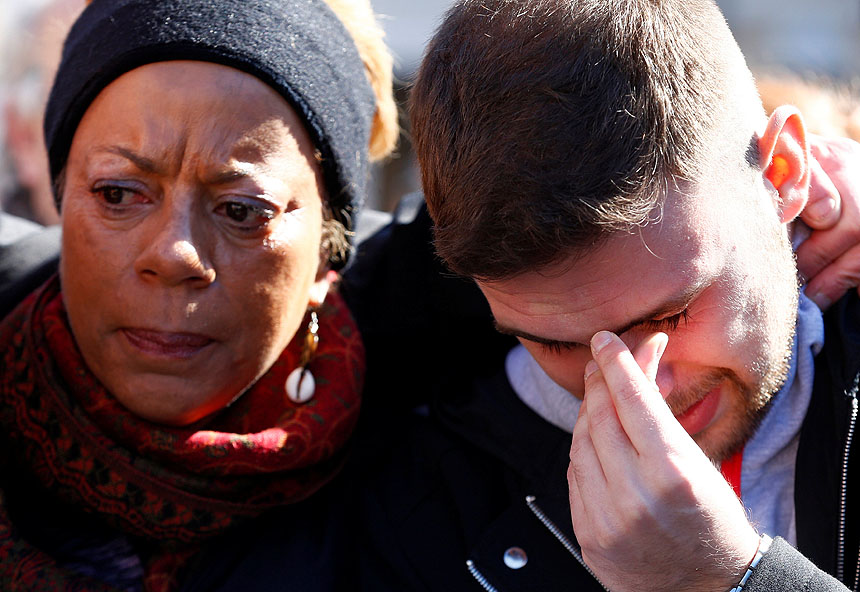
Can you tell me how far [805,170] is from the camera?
203cm

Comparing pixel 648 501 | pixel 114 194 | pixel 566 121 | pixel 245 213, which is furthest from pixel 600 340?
pixel 114 194

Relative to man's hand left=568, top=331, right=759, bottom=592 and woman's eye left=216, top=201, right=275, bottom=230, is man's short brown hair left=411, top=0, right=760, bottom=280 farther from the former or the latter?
woman's eye left=216, top=201, right=275, bottom=230

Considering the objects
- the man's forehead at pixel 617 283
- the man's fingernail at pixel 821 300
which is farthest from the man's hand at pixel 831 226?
the man's forehead at pixel 617 283

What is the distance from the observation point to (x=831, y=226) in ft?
7.41

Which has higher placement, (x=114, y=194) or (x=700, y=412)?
(x=114, y=194)

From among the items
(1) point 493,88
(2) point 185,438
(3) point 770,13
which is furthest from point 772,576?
(3) point 770,13

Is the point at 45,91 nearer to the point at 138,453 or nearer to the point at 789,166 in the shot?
the point at 138,453

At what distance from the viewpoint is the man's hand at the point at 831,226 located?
87.8 inches

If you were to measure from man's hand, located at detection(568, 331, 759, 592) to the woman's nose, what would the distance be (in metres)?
1.00

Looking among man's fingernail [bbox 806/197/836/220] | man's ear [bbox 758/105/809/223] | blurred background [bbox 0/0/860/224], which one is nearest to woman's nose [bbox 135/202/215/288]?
blurred background [bbox 0/0/860/224]

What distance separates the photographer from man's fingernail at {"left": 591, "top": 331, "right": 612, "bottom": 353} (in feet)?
5.95

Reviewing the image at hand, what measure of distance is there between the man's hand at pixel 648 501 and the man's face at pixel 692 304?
0.42ft

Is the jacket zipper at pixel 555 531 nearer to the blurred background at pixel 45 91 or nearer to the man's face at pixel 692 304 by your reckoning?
the man's face at pixel 692 304

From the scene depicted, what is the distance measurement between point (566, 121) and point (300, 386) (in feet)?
3.79
